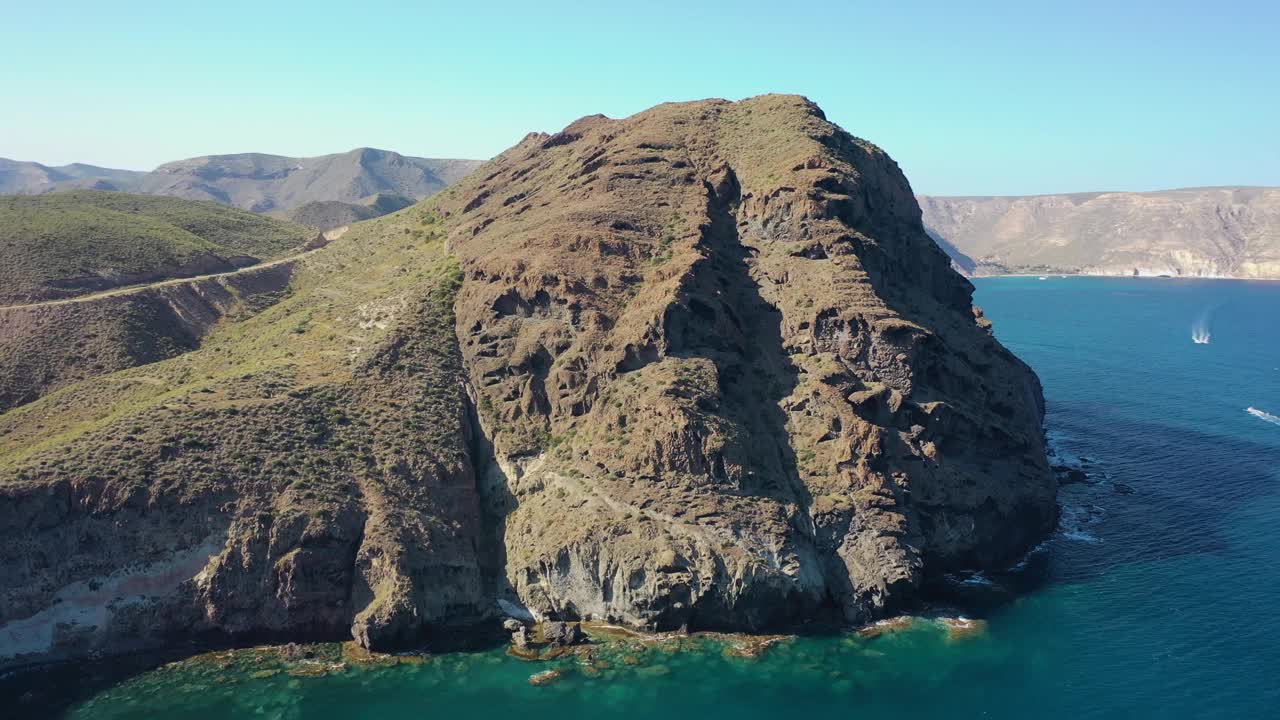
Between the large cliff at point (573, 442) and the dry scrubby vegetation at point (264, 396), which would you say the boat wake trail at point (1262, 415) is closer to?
the large cliff at point (573, 442)

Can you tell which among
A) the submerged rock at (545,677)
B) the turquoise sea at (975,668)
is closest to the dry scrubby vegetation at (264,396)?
the turquoise sea at (975,668)

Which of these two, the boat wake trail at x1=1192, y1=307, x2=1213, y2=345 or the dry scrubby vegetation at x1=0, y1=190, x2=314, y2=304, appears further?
the boat wake trail at x1=1192, y1=307, x2=1213, y2=345

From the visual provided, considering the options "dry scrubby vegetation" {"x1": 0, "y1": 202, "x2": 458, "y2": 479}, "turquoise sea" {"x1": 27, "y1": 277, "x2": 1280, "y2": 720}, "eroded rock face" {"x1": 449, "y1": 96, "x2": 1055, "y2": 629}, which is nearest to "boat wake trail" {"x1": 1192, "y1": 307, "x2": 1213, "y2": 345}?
"eroded rock face" {"x1": 449, "y1": 96, "x2": 1055, "y2": 629}

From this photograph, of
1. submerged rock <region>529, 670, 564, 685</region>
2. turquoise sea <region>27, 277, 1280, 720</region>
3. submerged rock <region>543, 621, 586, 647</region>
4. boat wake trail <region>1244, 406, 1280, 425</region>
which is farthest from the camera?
boat wake trail <region>1244, 406, 1280, 425</region>

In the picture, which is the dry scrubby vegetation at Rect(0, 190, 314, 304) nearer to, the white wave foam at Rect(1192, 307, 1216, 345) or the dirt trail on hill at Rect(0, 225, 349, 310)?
the dirt trail on hill at Rect(0, 225, 349, 310)

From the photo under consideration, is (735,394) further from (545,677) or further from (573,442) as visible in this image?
(545,677)

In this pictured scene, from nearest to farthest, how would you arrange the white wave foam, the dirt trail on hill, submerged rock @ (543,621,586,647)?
submerged rock @ (543,621,586,647) < the dirt trail on hill < the white wave foam
